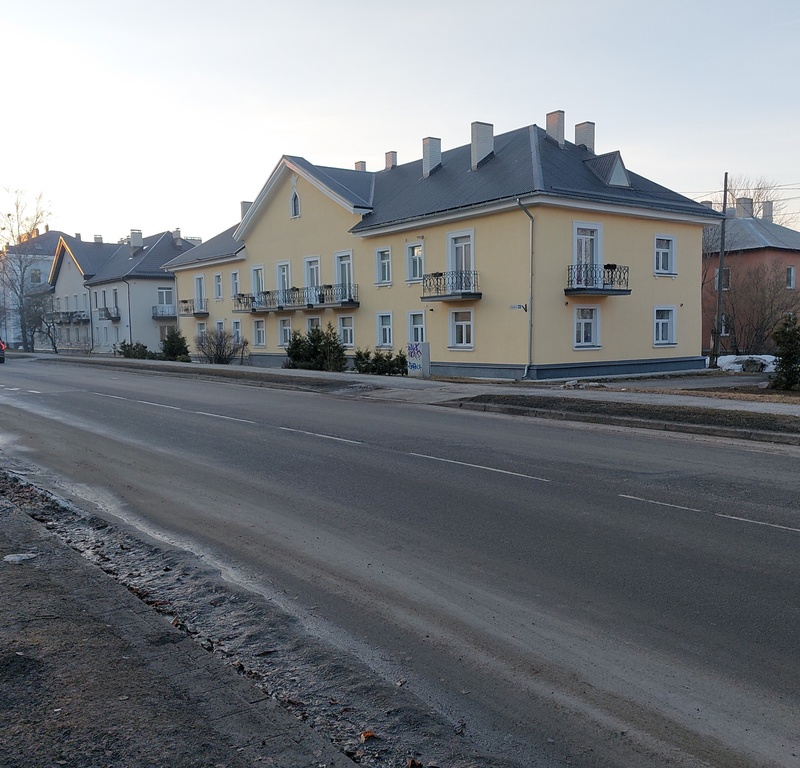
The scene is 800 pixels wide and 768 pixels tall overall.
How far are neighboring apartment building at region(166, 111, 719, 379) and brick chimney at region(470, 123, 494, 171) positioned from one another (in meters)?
0.07

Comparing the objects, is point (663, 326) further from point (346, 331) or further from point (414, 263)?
point (346, 331)

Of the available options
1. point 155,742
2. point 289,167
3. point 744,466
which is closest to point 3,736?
point 155,742

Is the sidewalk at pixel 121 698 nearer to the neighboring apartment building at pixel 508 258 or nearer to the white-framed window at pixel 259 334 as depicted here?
the neighboring apartment building at pixel 508 258

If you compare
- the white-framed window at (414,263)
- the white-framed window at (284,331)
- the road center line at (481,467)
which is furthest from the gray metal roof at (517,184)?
the road center line at (481,467)

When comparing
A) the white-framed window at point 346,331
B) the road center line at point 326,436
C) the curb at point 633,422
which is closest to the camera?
the road center line at point 326,436

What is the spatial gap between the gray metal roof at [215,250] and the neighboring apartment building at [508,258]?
7808 mm

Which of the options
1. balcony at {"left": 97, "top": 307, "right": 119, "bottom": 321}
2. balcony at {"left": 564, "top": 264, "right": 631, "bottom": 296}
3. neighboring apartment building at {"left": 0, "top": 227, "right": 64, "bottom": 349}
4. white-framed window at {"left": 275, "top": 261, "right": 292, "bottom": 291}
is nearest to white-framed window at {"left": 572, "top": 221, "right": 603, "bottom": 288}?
balcony at {"left": 564, "top": 264, "right": 631, "bottom": 296}

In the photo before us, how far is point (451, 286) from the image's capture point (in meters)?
30.5

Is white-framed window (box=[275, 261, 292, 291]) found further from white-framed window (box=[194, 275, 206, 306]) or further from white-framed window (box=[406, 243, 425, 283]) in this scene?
white-framed window (box=[406, 243, 425, 283])

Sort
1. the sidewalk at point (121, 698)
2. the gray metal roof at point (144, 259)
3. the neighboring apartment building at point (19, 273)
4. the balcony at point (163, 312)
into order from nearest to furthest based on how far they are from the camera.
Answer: the sidewalk at point (121, 698), the gray metal roof at point (144, 259), the balcony at point (163, 312), the neighboring apartment building at point (19, 273)

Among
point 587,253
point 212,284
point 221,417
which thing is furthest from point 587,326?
point 212,284

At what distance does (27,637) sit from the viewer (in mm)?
4594

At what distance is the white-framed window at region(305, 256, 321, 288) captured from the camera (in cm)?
3919

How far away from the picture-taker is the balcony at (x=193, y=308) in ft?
162
